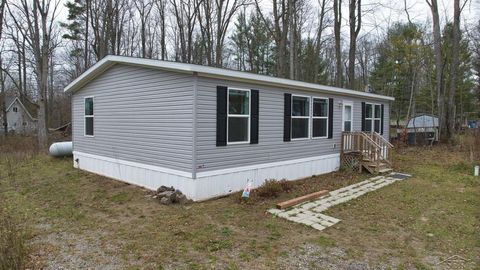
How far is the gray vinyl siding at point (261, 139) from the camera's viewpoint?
640 cm

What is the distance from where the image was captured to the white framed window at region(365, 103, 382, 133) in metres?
12.0

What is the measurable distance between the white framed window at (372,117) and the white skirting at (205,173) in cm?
272

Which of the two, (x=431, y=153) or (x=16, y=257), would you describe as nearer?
(x=16, y=257)

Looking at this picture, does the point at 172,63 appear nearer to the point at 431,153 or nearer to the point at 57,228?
the point at 57,228

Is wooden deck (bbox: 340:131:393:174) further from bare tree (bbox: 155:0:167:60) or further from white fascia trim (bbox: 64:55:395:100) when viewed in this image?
bare tree (bbox: 155:0:167:60)

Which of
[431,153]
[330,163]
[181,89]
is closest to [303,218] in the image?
[181,89]

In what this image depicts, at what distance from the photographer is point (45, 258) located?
12.8ft

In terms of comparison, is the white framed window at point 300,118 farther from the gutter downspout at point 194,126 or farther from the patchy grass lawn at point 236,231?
the gutter downspout at point 194,126

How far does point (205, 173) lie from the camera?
649 cm

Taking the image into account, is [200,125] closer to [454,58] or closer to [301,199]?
[301,199]

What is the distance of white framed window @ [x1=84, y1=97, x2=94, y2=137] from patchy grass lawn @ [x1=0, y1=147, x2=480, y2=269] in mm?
2219

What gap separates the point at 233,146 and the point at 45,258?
13.4 feet

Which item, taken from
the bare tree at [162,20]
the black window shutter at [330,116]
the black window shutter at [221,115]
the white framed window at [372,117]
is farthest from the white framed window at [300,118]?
the bare tree at [162,20]

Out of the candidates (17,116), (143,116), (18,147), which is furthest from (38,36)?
(17,116)
